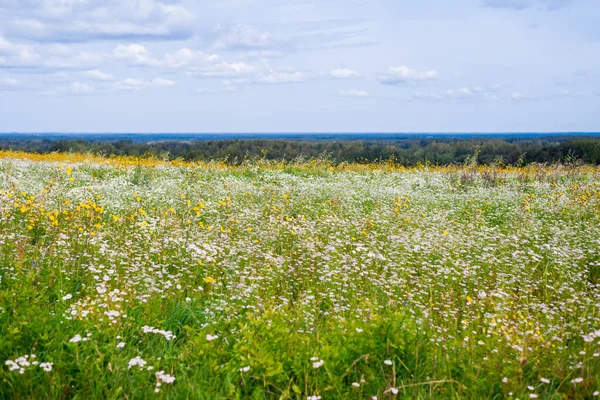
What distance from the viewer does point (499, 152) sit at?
99.6ft

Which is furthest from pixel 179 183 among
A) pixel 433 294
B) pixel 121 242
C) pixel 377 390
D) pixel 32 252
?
pixel 377 390

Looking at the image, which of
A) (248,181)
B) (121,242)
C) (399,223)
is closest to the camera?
(121,242)

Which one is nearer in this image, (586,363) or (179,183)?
(586,363)

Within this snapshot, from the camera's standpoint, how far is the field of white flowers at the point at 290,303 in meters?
3.12

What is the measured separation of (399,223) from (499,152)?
24.9 metres

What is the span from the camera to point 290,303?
201 inches

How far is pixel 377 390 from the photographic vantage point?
3.09 metres

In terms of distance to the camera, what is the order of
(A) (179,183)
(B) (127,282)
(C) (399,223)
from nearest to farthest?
(B) (127,282)
(C) (399,223)
(A) (179,183)

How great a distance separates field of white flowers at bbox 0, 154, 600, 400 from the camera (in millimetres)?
3117

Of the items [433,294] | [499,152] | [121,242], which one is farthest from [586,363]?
[499,152]

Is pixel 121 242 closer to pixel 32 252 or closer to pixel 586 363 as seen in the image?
pixel 32 252

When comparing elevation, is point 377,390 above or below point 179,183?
below

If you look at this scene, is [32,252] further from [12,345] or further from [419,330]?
[419,330]

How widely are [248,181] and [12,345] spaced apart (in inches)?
408
